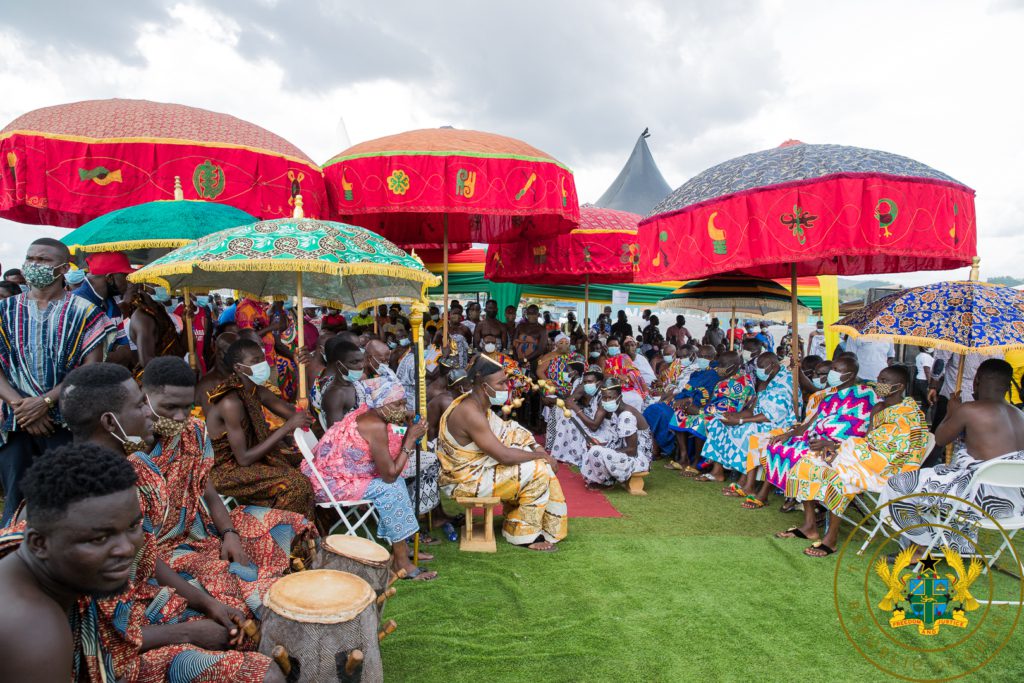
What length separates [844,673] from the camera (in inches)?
127

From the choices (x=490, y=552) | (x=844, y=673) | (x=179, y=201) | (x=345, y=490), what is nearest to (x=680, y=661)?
(x=844, y=673)

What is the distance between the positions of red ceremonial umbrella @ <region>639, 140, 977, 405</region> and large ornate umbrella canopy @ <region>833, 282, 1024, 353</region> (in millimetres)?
329

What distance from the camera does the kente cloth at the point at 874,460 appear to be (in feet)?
15.7

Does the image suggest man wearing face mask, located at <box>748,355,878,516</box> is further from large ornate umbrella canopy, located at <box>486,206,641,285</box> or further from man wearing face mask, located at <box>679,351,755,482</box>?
large ornate umbrella canopy, located at <box>486,206,641,285</box>

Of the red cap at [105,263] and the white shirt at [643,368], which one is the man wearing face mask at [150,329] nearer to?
the red cap at [105,263]

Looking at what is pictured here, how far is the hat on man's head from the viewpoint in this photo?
4.31 meters

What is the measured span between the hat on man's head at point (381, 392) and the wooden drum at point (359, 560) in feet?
4.20

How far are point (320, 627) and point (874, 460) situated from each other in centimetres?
456

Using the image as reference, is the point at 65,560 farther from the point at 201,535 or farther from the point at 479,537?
the point at 479,537

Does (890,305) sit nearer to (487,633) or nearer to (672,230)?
(672,230)

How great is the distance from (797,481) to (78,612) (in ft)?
16.8

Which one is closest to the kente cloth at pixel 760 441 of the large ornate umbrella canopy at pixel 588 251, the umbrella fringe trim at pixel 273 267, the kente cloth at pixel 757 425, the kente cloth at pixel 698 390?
the kente cloth at pixel 757 425

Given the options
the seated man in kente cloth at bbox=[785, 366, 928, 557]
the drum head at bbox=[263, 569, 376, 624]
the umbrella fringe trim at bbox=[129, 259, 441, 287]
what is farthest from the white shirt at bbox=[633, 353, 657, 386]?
the drum head at bbox=[263, 569, 376, 624]

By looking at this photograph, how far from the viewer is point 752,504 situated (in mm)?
6043
